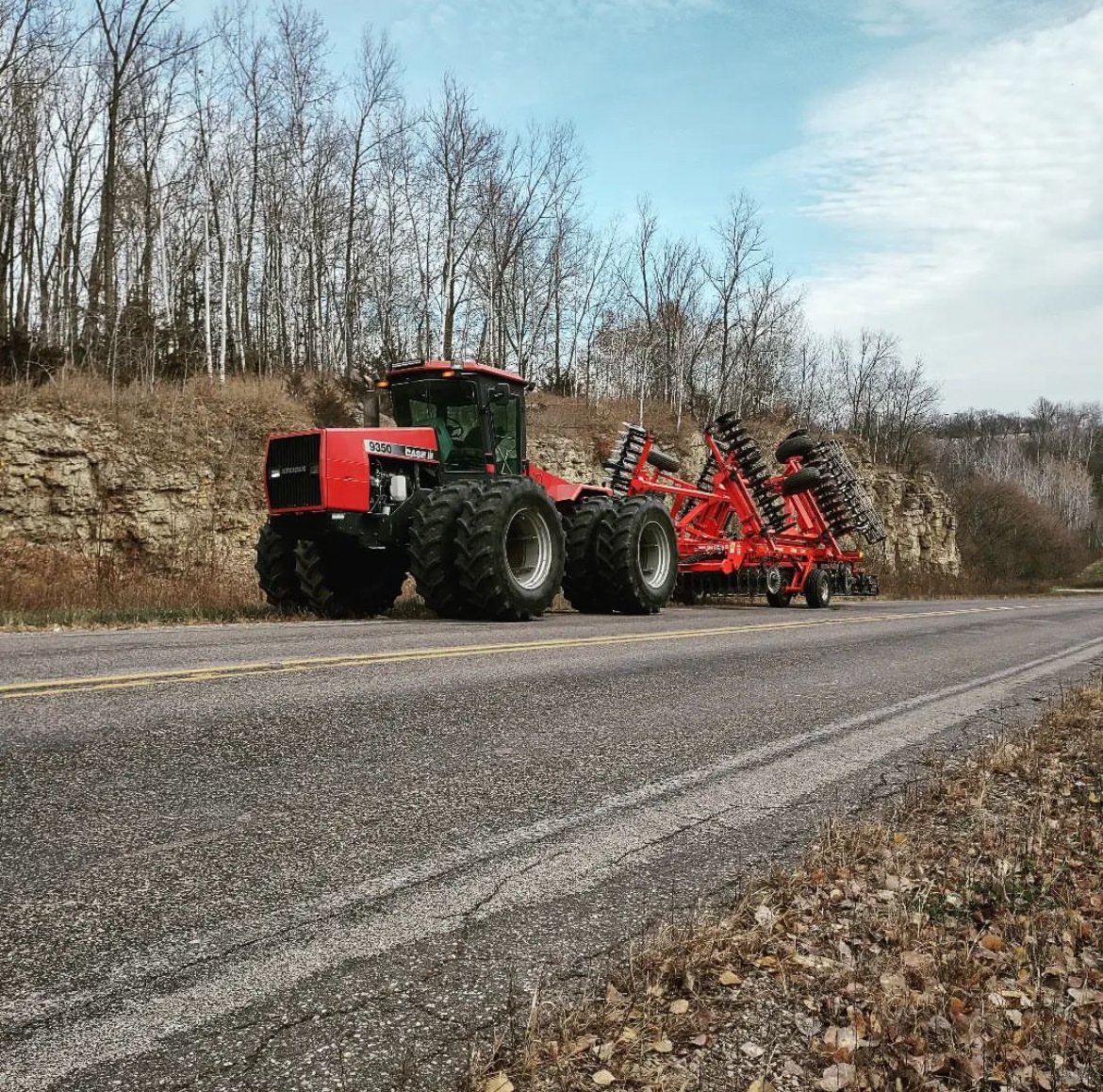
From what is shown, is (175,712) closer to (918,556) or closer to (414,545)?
(414,545)

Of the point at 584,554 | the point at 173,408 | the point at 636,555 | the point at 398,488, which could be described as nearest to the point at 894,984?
the point at 398,488

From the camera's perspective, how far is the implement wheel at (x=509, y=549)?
10219 millimetres

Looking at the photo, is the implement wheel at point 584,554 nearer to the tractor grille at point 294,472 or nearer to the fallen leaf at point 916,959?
the tractor grille at point 294,472

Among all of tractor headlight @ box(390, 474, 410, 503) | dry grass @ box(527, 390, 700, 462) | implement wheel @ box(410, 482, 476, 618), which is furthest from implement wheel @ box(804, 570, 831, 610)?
dry grass @ box(527, 390, 700, 462)

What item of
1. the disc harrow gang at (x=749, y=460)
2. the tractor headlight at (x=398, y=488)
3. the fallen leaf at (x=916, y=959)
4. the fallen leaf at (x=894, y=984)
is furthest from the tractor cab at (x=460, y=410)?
the fallen leaf at (x=894, y=984)

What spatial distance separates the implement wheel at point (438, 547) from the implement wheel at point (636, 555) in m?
2.93

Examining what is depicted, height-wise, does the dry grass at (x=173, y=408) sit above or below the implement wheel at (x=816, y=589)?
above

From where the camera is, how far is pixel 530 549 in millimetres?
11742

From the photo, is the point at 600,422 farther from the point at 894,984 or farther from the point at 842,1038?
the point at 842,1038

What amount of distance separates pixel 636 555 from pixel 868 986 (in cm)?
1084

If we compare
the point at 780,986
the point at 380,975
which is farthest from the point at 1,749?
the point at 780,986

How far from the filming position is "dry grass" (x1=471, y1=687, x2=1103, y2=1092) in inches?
71.2

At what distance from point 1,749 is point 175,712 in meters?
0.84

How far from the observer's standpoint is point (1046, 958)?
2.37m
